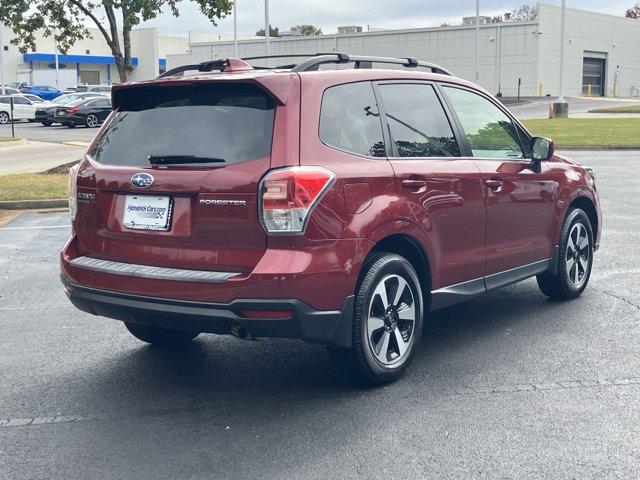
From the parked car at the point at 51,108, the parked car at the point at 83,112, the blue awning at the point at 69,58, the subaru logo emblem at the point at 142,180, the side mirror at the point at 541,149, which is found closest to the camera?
the subaru logo emblem at the point at 142,180

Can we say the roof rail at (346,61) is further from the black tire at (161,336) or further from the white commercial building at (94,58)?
the white commercial building at (94,58)

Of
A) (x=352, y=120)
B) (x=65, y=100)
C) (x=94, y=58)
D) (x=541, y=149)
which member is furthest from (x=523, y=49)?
(x=352, y=120)

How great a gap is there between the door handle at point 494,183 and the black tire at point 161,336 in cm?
222

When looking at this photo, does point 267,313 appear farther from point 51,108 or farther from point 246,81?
point 51,108

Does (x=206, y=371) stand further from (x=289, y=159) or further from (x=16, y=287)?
(x=16, y=287)

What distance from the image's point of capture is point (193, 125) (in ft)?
15.8

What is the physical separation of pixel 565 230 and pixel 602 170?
11.8m

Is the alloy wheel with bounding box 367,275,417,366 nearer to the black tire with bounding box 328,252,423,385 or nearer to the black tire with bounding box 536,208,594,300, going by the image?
the black tire with bounding box 328,252,423,385

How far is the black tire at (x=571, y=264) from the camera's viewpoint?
6934 mm

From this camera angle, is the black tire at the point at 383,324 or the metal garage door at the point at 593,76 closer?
the black tire at the point at 383,324

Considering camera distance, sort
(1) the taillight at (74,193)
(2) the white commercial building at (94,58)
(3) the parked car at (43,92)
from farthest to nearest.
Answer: (2) the white commercial building at (94,58) < (3) the parked car at (43,92) < (1) the taillight at (74,193)

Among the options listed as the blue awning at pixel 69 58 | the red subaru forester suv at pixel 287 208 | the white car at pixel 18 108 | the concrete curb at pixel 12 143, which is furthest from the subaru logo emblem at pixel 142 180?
the blue awning at pixel 69 58

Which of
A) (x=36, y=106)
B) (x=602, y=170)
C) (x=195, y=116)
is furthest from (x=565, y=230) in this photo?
(x=36, y=106)

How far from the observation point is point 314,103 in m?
4.77
